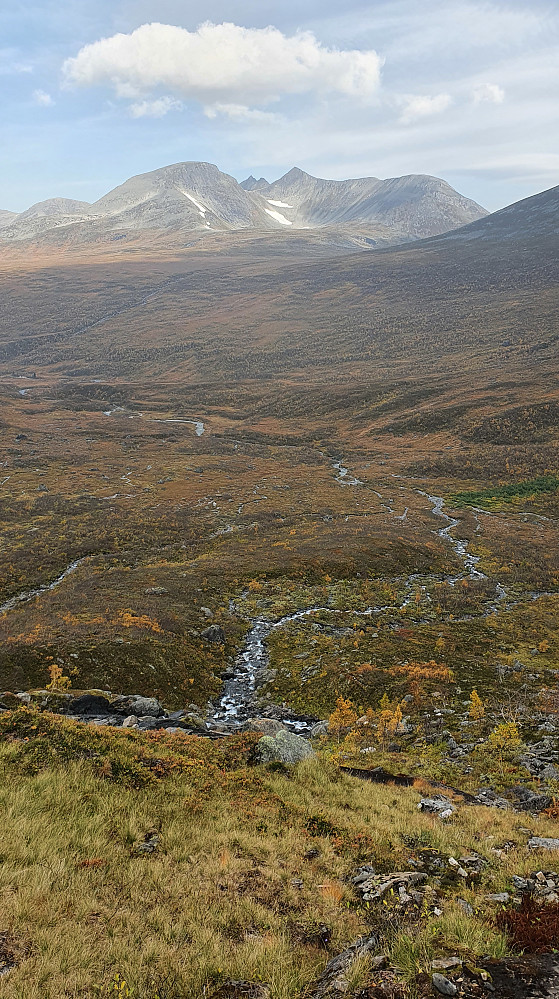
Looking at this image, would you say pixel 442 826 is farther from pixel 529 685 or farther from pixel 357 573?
pixel 357 573

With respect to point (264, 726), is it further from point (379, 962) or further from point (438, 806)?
point (379, 962)

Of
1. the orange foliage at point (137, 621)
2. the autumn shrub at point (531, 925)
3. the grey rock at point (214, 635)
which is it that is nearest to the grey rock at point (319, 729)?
the grey rock at point (214, 635)

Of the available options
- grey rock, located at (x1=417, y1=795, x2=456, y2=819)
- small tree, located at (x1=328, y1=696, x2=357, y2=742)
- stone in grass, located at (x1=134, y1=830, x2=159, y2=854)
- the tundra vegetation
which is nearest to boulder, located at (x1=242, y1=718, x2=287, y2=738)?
the tundra vegetation

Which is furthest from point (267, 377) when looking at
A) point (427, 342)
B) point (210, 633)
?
point (210, 633)

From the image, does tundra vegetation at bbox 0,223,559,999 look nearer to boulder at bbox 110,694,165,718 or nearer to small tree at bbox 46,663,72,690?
small tree at bbox 46,663,72,690

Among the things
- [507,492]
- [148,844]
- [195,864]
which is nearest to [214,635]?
[148,844]
